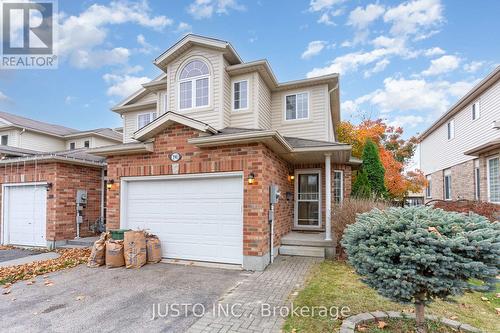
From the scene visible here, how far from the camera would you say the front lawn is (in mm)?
3719

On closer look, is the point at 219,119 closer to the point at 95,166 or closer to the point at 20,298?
the point at 95,166

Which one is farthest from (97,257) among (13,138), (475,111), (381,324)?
(475,111)

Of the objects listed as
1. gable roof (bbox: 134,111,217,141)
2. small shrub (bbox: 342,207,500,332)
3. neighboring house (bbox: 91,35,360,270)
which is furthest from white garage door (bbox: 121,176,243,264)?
small shrub (bbox: 342,207,500,332)

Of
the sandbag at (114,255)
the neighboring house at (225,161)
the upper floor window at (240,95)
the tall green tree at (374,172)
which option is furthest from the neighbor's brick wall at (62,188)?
the tall green tree at (374,172)

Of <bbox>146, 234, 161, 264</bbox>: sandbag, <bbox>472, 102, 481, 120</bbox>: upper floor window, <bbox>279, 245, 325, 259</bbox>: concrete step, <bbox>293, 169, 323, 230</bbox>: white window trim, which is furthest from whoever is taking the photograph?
<bbox>472, 102, 481, 120</bbox>: upper floor window

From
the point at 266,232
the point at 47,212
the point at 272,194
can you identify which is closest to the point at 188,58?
the point at 272,194

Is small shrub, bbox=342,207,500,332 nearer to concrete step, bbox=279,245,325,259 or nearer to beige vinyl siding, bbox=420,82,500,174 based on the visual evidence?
concrete step, bbox=279,245,325,259

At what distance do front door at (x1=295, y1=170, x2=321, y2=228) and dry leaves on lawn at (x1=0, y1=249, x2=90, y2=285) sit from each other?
7223 millimetres

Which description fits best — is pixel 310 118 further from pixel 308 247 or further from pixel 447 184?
pixel 447 184

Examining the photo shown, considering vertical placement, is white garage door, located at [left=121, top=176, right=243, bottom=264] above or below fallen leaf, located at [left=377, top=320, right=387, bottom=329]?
above

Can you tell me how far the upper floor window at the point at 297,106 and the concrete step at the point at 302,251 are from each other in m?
4.86

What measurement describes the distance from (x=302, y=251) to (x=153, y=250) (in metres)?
4.17

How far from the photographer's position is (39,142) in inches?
719

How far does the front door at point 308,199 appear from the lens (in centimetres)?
1027
